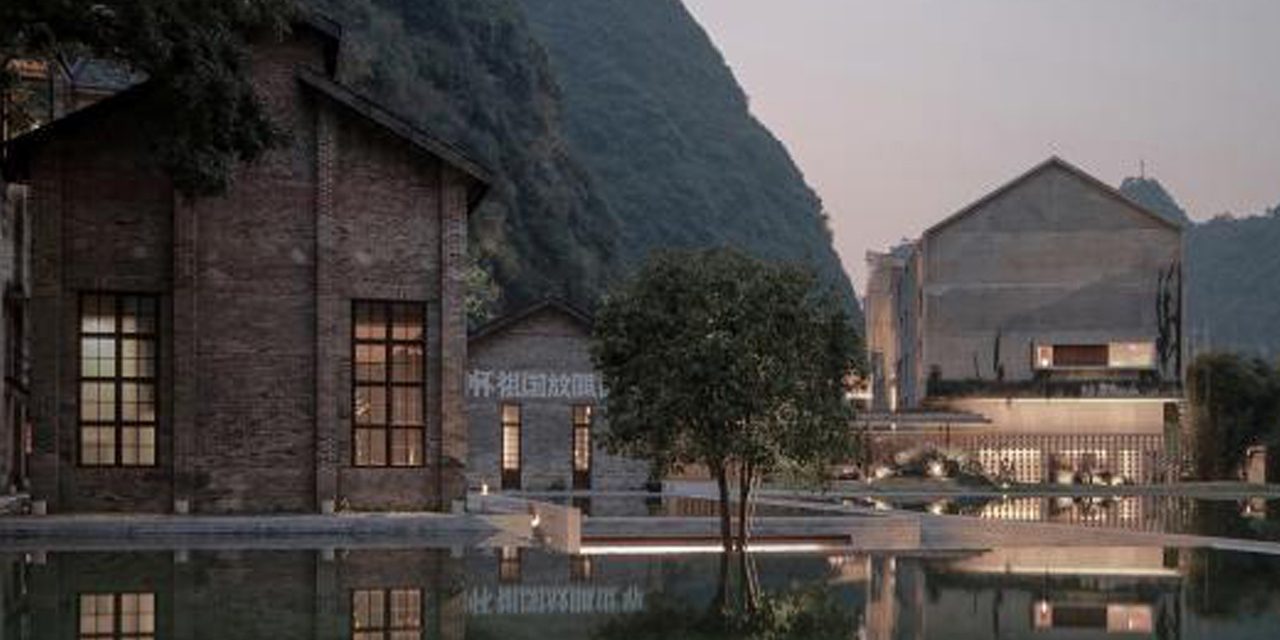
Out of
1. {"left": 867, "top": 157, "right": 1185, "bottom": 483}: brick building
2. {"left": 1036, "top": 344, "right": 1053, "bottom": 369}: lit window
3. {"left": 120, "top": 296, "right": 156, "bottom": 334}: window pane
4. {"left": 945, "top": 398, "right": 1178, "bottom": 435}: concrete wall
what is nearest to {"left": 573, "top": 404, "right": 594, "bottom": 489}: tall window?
{"left": 120, "top": 296, "right": 156, "bottom": 334}: window pane

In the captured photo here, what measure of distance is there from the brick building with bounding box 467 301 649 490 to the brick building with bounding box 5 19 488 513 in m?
18.8

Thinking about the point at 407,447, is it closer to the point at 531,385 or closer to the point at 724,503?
the point at 724,503

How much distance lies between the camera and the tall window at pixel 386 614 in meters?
15.8

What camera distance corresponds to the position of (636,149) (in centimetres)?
16062

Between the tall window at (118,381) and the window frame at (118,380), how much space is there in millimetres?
20

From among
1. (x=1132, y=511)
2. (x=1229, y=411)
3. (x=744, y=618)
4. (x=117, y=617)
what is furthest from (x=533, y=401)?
(x=1229, y=411)

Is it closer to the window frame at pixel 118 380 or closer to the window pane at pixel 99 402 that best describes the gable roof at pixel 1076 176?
the window frame at pixel 118 380

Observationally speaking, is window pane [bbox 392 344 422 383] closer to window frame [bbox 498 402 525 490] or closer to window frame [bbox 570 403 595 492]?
window frame [bbox 498 402 525 490]

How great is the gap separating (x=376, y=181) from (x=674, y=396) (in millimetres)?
11328

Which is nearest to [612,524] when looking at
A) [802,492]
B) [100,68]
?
[802,492]

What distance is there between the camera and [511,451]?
53719 mm

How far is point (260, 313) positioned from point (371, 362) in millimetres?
2470

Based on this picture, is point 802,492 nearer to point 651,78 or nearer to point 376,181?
point 376,181

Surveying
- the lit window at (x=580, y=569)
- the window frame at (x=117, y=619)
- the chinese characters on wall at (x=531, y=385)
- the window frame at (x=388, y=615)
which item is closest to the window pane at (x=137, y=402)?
the lit window at (x=580, y=569)
